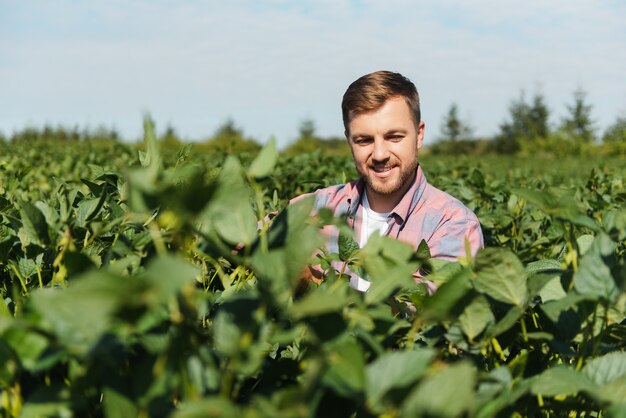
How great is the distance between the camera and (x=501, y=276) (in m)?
0.98

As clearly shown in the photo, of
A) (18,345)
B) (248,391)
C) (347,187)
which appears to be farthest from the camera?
(347,187)

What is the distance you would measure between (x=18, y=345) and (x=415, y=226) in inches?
88.5

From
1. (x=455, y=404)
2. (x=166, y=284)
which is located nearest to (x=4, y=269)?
(x=166, y=284)

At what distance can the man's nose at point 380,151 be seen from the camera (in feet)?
9.50

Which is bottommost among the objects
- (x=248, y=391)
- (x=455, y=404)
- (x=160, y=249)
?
(x=248, y=391)

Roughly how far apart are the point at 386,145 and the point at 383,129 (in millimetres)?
76

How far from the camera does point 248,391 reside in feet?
3.78

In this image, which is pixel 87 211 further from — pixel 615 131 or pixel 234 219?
pixel 615 131

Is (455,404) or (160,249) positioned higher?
(160,249)

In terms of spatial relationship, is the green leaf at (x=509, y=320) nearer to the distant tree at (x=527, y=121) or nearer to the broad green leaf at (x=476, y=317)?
the broad green leaf at (x=476, y=317)

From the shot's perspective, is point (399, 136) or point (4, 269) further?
point (399, 136)

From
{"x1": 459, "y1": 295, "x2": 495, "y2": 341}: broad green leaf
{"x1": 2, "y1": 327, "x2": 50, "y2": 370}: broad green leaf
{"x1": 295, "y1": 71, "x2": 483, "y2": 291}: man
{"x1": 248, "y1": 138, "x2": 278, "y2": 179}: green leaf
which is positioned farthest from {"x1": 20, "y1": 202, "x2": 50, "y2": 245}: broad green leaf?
{"x1": 295, "y1": 71, "x2": 483, "y2": 291}: man

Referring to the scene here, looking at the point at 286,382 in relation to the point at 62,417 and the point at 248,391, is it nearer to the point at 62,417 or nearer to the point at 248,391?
the point at 248,391

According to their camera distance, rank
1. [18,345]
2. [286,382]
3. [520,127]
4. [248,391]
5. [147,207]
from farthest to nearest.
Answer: [520,127] → [248,391] → [286,382] → [18,345] → [147,207]
